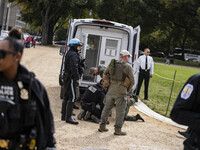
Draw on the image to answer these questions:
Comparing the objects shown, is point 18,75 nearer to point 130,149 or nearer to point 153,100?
point 130,149

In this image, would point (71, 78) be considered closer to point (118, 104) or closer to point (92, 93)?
point (92, 93)

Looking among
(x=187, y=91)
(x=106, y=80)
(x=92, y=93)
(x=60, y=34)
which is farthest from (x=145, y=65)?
(x=60, y=34)

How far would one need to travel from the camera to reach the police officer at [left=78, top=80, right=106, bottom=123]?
8086 millimetres

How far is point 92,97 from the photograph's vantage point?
8.12 m

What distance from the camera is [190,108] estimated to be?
8.91 feet

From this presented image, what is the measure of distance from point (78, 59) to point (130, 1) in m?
42.9

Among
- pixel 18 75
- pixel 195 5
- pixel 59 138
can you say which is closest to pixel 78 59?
pixel 59 138

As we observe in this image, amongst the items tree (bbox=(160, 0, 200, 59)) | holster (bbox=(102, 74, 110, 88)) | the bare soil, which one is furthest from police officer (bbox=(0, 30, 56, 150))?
tree (bbox=(160, 0, 200, 59))

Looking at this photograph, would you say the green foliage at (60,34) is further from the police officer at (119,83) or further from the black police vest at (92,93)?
the police officer at (119,83)

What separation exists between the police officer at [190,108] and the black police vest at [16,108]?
1.16 metres

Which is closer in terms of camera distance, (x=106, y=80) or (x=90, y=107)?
(x=106, y=80)

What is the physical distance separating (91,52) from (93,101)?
12.4 ft

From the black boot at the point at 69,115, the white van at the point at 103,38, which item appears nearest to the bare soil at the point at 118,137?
the black boot at the point at 69,115

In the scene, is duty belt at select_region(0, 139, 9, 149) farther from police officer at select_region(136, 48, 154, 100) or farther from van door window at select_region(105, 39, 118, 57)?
police officer at select_region(136, 48, 154, 100)
